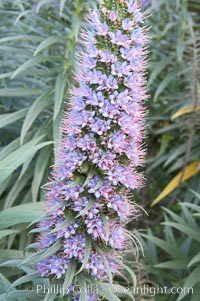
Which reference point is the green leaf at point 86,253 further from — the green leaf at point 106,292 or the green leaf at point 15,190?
the green leaf at point 15,190

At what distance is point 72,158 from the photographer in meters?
2.30

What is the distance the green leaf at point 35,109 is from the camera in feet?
12.1

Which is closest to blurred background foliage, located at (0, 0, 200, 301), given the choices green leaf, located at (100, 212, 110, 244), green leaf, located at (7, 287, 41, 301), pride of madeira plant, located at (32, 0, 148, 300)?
green leaf, located at (7, 287, 41, 301)

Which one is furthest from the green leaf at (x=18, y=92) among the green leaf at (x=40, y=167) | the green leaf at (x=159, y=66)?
the green leaf at (x=159, y=66)

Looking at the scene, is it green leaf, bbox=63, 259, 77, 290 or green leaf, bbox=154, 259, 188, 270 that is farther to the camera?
green leaf, bbox=154, 259, 188, 270

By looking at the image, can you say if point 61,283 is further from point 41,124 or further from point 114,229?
point 41,124

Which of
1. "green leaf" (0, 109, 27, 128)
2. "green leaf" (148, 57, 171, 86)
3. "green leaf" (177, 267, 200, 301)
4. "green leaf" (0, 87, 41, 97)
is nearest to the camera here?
"green leaf" (177, 267, 200, 301)

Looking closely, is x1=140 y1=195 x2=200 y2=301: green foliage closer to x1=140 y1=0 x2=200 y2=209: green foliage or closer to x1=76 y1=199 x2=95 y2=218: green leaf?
x1=140 y1=0 x2=200 y2=209: green foliage

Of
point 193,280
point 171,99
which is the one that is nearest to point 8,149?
point 193,280

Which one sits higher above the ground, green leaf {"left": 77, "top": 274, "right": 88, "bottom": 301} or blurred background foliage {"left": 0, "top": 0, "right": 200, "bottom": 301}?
blurred background foliage {"left": 0, "top": 0, "right": 200, "bottom": 301}

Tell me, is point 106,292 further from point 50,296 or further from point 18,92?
point 18,92

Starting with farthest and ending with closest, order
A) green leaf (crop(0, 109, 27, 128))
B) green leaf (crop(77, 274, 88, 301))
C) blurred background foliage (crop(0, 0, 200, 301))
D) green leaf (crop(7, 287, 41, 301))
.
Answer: green leaf (crop(0, 109, 27, 128)) → blurred background foliage (crop(0, 0, 200, 301)) → green leaf (crop(7, 287, 41, 301)) → green leaf (crop(77, 274, 88, 301))

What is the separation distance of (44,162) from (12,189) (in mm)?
304

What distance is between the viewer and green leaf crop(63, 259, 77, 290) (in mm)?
2287
